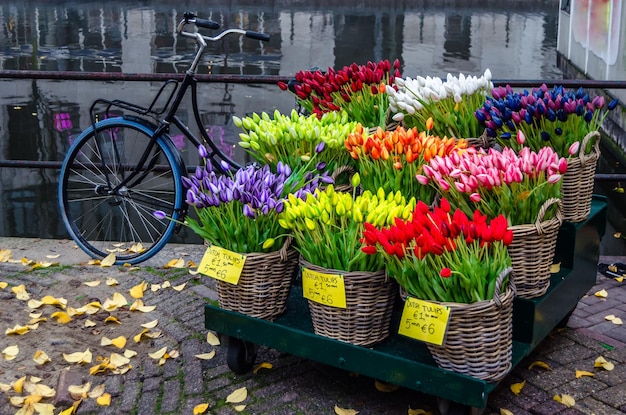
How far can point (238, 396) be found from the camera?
12.4ft

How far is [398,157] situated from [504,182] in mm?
553

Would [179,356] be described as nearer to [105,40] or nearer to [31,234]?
[31,234]

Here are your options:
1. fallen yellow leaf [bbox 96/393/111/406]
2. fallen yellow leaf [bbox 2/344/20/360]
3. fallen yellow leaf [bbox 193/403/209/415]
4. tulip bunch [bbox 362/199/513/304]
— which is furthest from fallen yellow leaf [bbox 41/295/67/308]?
tulip bunch [bbox 362/199/513/304]

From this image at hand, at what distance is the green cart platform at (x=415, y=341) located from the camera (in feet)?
11.1

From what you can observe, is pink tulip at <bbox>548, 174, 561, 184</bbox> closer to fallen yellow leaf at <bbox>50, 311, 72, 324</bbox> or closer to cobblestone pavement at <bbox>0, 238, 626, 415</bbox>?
cobblestone pavement at <bbox>0, 238, 626, 415</bbox>

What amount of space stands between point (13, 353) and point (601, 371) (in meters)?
2.84

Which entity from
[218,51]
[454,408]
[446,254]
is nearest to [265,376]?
[454,408]

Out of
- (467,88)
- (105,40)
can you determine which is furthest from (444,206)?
(105,40)

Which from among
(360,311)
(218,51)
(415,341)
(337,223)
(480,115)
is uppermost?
(480,115)

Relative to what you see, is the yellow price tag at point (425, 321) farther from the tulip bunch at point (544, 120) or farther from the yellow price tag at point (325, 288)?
the tulip bunch at point (544, 120)

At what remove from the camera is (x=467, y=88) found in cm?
440

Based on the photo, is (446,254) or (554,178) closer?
(446,254)

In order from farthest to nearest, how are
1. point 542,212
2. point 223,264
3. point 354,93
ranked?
1. point 354,93
2. point 223,264
3. point 542,212

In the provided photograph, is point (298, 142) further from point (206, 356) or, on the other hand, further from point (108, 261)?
point (108, 261)
